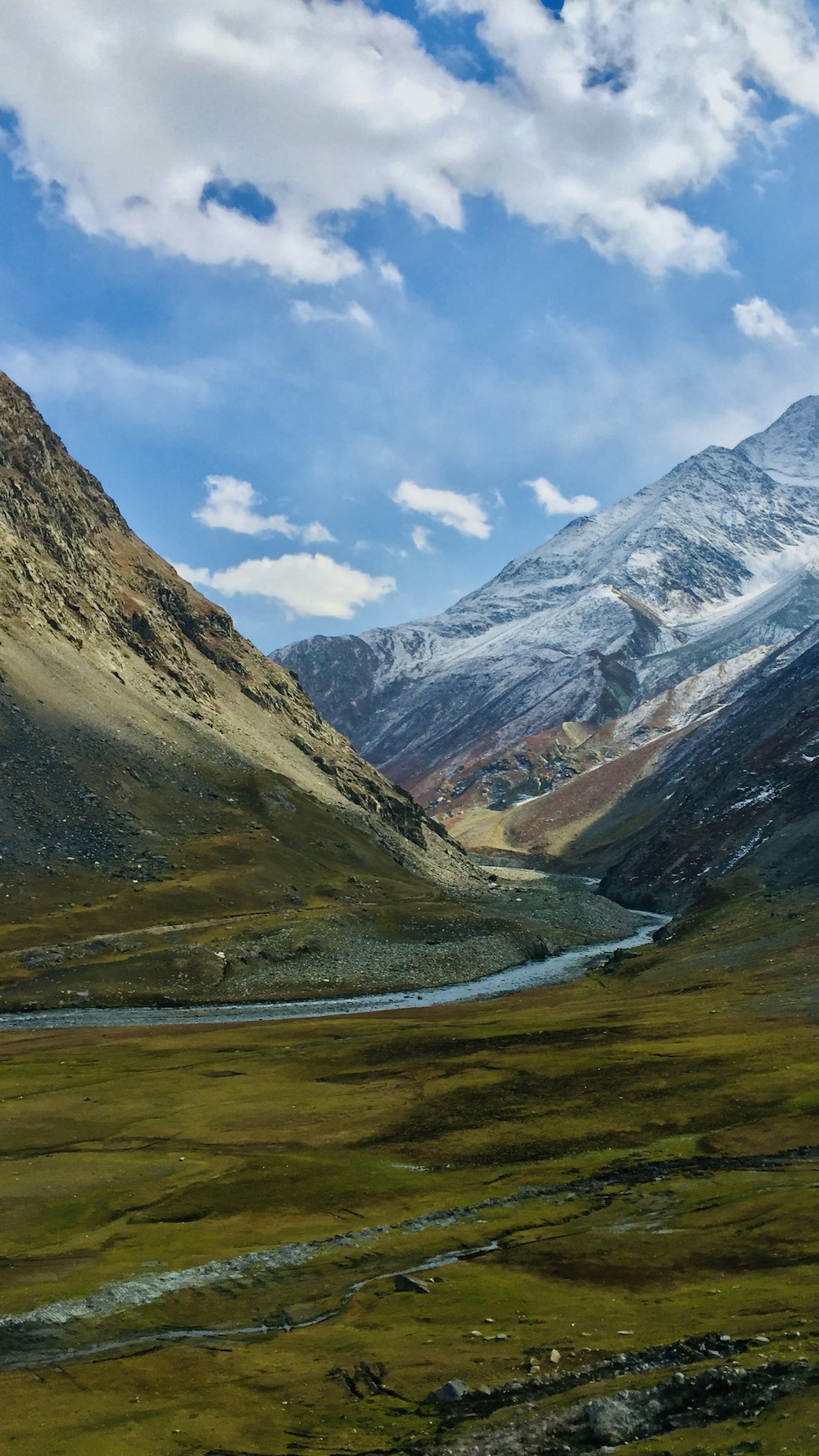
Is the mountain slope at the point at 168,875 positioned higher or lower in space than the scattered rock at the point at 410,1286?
higher

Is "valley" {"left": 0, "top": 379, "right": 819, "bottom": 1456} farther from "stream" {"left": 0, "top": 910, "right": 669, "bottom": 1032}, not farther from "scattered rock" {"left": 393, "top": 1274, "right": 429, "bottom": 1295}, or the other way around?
"stream" {"left": 0, "top": 910, "right": 669, "bottom": 1032}

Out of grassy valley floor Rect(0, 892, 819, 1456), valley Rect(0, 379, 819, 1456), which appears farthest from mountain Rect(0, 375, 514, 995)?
grassy valley floor Rect(0, 892, 819, 1456)

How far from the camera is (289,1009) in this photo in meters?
113

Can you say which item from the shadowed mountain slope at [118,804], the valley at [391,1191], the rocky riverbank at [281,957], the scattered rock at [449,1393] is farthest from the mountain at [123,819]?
the scattered rock at [449,1393]

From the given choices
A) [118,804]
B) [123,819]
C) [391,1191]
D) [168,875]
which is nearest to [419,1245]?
[391,1191]

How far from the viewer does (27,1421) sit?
25500mm

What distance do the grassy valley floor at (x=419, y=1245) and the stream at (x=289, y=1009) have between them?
72.3 ft

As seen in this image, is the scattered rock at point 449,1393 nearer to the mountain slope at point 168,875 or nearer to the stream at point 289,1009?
the stream at point 289,1009

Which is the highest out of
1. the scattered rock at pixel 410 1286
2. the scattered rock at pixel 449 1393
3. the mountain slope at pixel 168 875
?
the mountain slope at pixel 168 875

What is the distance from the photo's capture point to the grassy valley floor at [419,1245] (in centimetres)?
2512

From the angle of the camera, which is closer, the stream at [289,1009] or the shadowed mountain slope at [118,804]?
the stream at [289,1009]

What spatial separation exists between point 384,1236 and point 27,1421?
697 inches

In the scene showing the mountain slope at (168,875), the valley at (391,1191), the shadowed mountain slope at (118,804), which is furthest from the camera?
the shadowed mountain slope at (118,804)

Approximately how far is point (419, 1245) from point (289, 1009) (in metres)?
75.6
